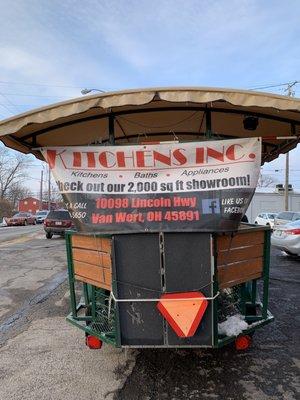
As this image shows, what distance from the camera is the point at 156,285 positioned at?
409cm

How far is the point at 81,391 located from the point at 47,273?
7.16 metres

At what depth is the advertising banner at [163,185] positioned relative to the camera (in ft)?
13.8

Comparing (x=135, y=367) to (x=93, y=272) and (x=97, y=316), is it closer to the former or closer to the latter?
(x=97, y=316)

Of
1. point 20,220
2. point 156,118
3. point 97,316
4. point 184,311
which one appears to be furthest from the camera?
point 20,220

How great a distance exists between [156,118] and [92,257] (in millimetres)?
2137

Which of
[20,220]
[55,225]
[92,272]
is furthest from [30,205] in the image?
[92,272]

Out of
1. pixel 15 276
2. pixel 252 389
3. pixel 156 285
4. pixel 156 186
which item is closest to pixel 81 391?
pixel 156 285

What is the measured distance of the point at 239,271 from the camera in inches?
181

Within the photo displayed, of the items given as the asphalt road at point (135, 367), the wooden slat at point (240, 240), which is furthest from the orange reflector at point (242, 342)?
the wooden slat at point (240, 240)

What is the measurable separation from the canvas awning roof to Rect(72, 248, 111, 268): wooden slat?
4.14ft

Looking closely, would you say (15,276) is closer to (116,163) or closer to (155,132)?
(155,132)

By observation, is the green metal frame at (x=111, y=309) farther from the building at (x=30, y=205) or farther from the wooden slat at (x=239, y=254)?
the building at (x=30, y=205)

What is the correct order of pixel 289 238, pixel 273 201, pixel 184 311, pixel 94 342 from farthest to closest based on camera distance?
1. pixel 273 201
2. pixel 289 238
3. pixel 94 342
4. pixel 184 311

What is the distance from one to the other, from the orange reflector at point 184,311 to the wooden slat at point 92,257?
695mm
